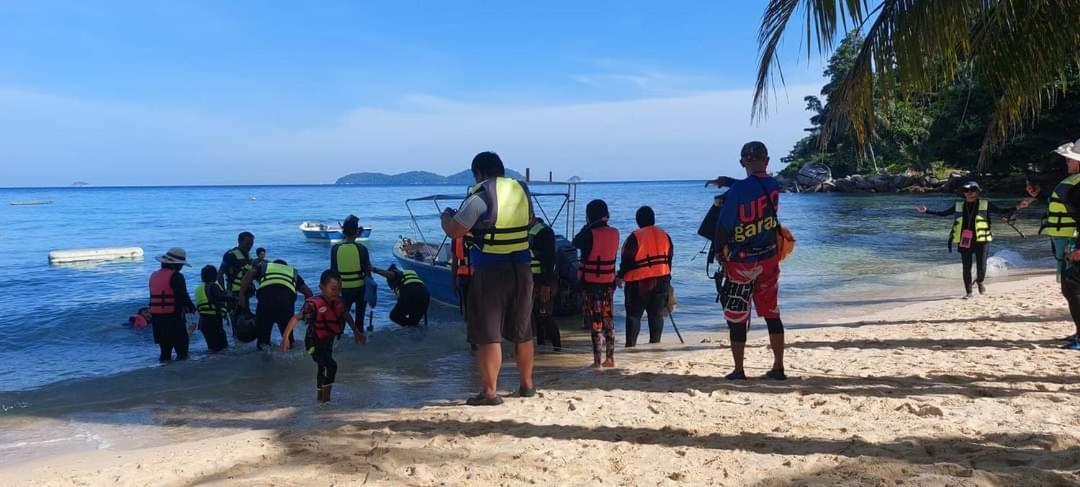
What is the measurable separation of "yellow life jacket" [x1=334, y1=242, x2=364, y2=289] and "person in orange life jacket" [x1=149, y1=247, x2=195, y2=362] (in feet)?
5.68

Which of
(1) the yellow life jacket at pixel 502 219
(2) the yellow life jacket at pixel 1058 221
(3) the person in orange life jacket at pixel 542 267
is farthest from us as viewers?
(3) the person in orange life jacket at pixel 542 267

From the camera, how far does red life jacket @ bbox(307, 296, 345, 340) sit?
6.13 meters

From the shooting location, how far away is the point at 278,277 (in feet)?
29.2

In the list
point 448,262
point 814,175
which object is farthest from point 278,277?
point 814,175

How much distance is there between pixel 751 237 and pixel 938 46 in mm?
1825

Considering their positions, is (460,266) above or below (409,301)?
above

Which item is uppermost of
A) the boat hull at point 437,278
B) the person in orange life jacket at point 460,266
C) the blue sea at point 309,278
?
the person in orange life jacket at point 460,266

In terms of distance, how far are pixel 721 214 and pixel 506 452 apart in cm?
226

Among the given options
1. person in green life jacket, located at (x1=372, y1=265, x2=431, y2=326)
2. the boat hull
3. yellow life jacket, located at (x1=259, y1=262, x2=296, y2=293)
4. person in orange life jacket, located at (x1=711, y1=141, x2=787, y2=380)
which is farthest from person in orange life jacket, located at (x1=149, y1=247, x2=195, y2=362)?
person in orange life jacket, located at (x1=711, y1=141, x2=787, y2=380)

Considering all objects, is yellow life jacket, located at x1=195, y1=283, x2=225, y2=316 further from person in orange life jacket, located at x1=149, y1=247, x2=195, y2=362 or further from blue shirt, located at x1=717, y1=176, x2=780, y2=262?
blue shirt, located at x1=717, y1=176, x2=780, y2=262

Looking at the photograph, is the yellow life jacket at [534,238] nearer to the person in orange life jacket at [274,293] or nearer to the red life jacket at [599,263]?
the red life jacket at [599,263]

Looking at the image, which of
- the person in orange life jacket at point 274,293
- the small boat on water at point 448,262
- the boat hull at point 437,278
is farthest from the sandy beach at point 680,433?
the boat hull at point 437,278

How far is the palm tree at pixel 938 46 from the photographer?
5.19m

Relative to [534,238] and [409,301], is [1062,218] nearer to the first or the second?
[534,238]
